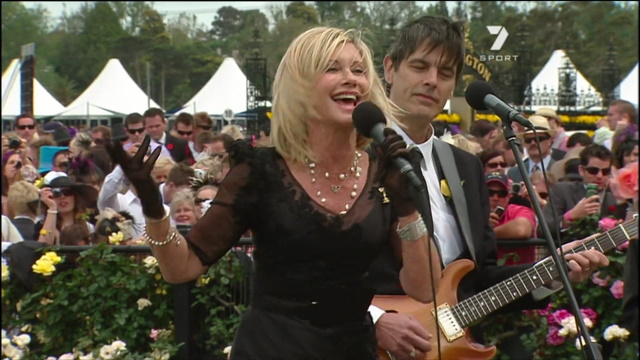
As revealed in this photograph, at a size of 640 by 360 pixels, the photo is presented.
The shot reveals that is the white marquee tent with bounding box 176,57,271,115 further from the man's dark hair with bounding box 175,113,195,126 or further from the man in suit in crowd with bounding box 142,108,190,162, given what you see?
the man in suit in crowd with bounding box 142,108,190,162

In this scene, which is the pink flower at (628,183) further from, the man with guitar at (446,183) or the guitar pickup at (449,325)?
the guitar pickup at (449,325)

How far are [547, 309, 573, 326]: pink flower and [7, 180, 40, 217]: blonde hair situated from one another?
4631 mm

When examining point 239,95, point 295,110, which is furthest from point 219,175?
point 239,95

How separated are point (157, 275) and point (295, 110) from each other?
11.1 feet

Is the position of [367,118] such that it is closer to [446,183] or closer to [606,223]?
[446,183]

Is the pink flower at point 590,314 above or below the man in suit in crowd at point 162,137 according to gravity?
below

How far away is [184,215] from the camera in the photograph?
8398mm

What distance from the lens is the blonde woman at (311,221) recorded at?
376 cm

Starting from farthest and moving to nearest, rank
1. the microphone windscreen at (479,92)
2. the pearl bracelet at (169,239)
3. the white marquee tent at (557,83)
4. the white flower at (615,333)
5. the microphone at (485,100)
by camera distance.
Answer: the white marquee tent at (557,83)
the white flower at (615,333)
the microphone windscreen at (479,92)
the microphone at (485,100)
the pearl bracelet at (169,239)

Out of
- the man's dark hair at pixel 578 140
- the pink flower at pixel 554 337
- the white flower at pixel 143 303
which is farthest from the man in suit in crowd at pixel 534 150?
the white flower at pixel 143 303

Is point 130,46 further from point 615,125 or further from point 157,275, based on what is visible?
point 157,275

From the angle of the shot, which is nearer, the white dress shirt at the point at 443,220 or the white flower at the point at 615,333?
the white dress shirt at the point at 443,220

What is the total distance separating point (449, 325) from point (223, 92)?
20116 millimetres

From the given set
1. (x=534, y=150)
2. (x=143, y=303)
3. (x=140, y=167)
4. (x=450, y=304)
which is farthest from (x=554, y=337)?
(x=534, y=150)
